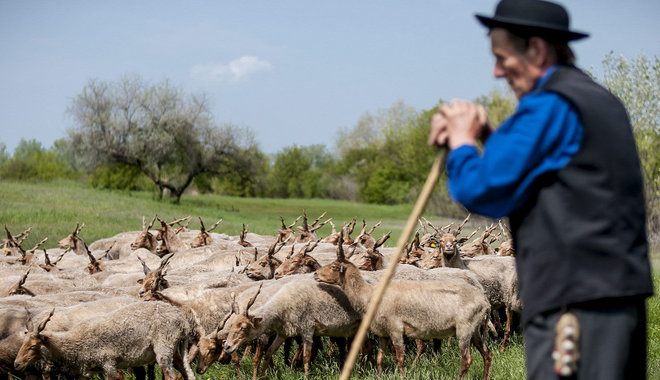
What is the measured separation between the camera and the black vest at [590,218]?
9.20 ft

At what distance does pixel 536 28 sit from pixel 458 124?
519mm

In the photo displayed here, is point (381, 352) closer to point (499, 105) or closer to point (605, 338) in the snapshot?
point (605, 338)

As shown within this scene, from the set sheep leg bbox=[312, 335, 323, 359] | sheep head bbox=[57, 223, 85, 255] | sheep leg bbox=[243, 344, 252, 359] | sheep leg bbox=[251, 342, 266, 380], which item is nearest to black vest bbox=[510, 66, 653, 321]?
sheep leg bbox=[251, 342, 266, 380]

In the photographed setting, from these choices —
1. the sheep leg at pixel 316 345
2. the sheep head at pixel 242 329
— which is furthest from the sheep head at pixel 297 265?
the sheep head at pixel 242 329

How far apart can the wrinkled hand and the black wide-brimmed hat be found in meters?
0.38

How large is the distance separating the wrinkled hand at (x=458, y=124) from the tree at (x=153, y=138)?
50.5m

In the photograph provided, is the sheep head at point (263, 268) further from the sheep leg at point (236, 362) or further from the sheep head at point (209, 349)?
the sheep head at point (209, 349)

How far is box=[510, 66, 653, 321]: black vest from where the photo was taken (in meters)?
2.80

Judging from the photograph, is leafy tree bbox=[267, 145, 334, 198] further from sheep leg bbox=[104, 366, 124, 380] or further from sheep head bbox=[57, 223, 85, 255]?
sheep leg bbox=[104, 366, 124, 380]

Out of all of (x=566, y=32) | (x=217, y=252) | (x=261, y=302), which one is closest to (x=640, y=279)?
(x=566, y=32)

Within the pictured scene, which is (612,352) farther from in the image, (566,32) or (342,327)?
(342,327)

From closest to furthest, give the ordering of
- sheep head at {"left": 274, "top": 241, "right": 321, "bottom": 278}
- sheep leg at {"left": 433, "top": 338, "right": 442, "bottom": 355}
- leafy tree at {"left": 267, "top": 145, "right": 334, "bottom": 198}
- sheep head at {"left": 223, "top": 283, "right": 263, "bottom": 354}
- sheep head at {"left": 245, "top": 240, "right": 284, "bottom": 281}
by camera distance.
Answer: sheep head at {"left": 223, "top": 283, "right": 263, "bottom": 354} → sheep leg at {"left": 433, "top": 338, "right": 442, "bottom": 355} → sheep head at {"left": 274, "top": 241, "right": 321, "bottom": 278} → sheep head at {"left": 245, "top": 240, "right": 284, "bottom": 281} → leafy tree at {"left": 267, "top": 145, "right": 334, "bottom": 198}

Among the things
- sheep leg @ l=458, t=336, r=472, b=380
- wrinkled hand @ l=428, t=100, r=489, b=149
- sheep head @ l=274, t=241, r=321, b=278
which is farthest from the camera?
sheep head @ l=274, t=241, r=321, b=278

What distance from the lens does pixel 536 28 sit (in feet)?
9.91
